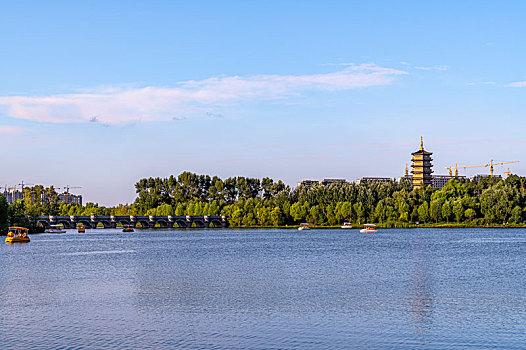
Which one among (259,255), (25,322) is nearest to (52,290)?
(25,322)

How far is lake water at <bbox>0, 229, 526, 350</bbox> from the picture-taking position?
31.2 m

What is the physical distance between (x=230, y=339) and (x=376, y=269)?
124ft

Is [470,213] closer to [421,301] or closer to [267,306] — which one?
[421,301]

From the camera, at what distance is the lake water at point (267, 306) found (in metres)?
31.2

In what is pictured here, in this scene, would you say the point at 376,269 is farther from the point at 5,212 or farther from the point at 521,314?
the point at 5,212

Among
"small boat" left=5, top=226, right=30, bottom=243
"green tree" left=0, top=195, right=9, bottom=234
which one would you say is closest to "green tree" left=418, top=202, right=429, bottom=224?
"small boat" left=5, top=226, right=30, bottom=243

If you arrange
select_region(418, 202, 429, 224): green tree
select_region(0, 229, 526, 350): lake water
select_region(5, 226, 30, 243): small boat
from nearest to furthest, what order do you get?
select_region(0, 229, 526, 350): lake water → select_region(5, 226, 30, 243): small boat → select_region(418, 202, 429, 224): green tree

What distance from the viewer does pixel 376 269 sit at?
2623 inches

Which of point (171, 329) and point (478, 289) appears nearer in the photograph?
point (171, 329)

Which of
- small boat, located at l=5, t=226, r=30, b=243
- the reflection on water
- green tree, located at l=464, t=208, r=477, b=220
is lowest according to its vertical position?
the reflection on water

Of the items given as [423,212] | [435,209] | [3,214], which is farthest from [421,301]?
[423,212]

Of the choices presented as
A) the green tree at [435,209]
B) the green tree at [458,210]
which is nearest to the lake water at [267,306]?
the green tree at [458,210]

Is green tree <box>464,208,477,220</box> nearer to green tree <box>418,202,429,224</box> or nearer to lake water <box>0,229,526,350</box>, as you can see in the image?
green tree <box>418,202,429,224</box>

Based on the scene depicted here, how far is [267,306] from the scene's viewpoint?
134ft
